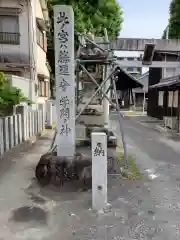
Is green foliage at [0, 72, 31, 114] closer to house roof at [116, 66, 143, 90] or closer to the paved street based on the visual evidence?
the paved street

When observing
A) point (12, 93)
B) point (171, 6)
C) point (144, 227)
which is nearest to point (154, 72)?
point (171, 6)

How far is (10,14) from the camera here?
14.3m

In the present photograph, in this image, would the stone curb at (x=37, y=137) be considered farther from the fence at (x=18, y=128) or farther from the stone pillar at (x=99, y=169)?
the stone pillar at (x=99, y=169)

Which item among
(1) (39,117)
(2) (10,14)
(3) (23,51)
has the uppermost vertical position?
(2) (10,14)

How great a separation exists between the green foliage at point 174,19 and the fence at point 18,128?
886 inches

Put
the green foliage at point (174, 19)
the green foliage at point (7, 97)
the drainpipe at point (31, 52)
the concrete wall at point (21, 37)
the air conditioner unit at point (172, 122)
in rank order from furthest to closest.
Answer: the green foliage at point (174, 19) → the air conditioner unit at point (172, 122) → the drainpipe at point (31, 52) → the concrete wall at point (21, 37) → the green foliage at point (7, 97)

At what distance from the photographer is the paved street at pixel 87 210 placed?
3955mm

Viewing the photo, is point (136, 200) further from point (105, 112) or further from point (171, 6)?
point (171, 6)

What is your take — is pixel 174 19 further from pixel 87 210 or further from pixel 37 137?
pixel 87 210

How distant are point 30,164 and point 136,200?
3.74m

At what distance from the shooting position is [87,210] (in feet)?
15.4

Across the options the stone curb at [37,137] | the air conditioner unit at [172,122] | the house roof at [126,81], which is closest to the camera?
the house roof at [126,81]

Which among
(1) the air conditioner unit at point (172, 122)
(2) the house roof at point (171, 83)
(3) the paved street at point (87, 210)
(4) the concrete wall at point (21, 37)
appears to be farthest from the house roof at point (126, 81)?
(4) the concrete wall at point (21, 37)

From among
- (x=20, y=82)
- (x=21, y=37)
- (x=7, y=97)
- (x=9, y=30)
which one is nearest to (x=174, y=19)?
(x=21, y=37)
